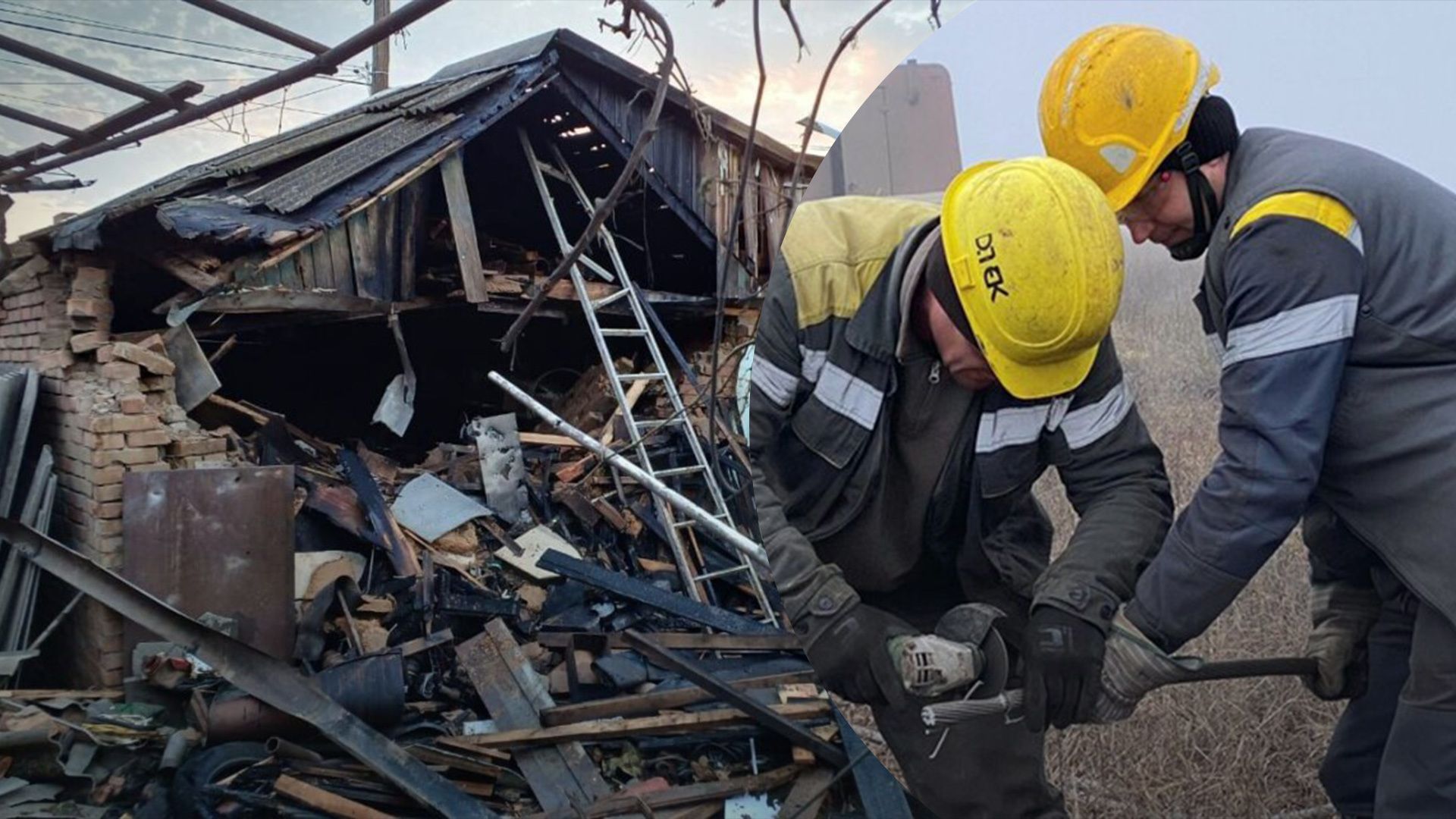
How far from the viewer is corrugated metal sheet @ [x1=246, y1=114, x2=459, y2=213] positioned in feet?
21.6

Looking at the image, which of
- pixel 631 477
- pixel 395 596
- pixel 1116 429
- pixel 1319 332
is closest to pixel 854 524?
pixel 1116 429

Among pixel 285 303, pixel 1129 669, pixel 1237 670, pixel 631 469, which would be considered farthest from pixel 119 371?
pixel 1237 670

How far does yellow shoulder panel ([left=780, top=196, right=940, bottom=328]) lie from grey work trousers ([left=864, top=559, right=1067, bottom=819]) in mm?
618

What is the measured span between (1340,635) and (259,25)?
13.5 feet

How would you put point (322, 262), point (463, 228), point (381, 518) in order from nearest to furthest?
1. point (381, 518)
2. point (322, 262)
3. point (463, 228)

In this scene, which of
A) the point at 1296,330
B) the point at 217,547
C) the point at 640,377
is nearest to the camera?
the point at 1296,330

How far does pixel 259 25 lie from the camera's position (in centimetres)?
385

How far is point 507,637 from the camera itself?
5.99 m

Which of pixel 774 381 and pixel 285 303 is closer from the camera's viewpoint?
pixel 774 381

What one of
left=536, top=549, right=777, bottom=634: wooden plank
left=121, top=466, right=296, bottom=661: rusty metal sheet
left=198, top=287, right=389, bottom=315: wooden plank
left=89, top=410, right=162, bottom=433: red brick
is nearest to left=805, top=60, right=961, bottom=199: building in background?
left=536, top=549, right=777, bottom=634: wooden plank

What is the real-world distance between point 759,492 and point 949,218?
28.2 inches

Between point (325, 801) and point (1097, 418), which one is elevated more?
point (1097, 418)

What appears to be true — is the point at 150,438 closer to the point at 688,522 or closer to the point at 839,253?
the point at 688,522

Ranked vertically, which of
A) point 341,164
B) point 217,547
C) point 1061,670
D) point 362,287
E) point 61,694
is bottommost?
point 61,694
